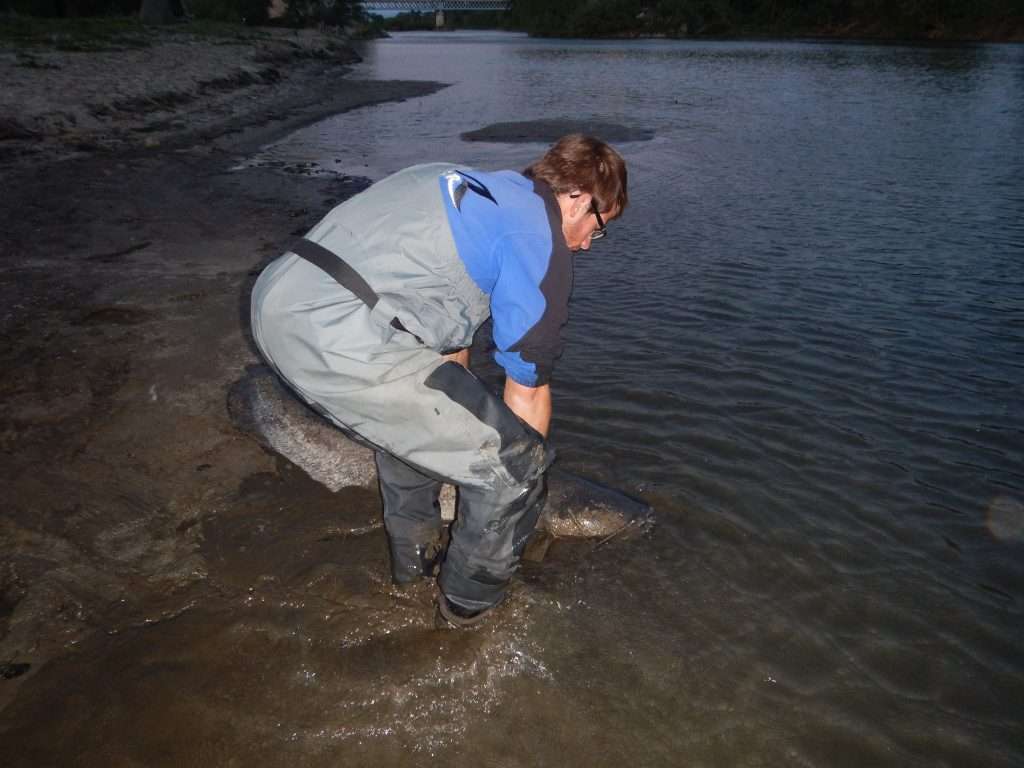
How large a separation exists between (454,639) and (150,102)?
62.7 feet

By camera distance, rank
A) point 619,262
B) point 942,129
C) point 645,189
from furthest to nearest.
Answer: point 942,129, point 645,189, point 619,262

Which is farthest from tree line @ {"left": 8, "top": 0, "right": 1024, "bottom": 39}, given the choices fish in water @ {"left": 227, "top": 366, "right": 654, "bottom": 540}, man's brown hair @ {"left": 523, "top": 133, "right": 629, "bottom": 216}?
man's brown hair @ {"left": 523, "top": 133, "right": 629, "bottom": 216}

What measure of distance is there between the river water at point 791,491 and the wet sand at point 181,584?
33cm

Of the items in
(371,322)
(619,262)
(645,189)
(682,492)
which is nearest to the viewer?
(371,322)

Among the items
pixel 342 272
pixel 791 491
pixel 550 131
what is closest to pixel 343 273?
pixel 342 272

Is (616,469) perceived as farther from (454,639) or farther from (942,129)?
(942,129)

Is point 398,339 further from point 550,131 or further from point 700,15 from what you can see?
point 700,15

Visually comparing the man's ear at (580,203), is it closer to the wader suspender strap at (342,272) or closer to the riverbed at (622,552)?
the wader suspender strap at (342,272)

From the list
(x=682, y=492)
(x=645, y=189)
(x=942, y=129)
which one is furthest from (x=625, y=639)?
(x=942, y=129)

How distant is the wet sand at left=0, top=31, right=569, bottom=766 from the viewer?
2748mm

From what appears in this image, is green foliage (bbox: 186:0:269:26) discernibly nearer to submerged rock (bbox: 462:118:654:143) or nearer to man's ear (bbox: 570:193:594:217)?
submerged rock (bbox: 462:118:654:143)

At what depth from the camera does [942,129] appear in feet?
55.4

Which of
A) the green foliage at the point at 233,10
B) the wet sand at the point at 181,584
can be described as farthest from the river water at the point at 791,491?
the green foliage at the point at 233,10

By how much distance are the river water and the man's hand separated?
3.78 feet
